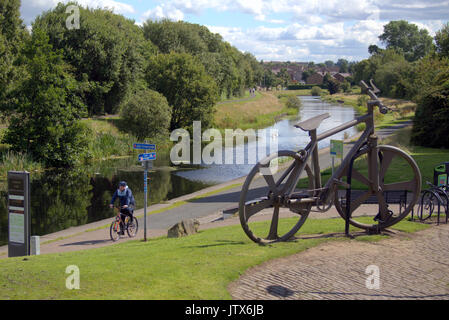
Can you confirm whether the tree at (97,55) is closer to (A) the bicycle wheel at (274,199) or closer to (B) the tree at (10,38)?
(B) the tree at (10,38)

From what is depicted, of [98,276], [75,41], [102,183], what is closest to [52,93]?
[102,183]

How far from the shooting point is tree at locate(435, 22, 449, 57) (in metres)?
67.1

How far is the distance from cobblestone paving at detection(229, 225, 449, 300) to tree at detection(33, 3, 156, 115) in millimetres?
42081

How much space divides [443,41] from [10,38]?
52947 millimetres

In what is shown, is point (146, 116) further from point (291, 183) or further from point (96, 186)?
point (291, 183)

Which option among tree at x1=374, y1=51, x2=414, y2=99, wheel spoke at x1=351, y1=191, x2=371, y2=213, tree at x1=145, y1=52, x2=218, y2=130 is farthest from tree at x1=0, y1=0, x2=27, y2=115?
tree at x1=374, y1=51, x2=414, y2=99

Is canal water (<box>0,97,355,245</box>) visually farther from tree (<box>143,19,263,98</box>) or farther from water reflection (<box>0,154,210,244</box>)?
tree (<box>143,19,263,98</box>)

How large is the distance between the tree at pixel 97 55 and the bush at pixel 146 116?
158 inches

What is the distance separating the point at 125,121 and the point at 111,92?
345 inches

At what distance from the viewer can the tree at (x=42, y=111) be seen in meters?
37.8

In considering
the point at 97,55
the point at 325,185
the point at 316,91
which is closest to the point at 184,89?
the point at 97,55

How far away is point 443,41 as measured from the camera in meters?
69.3

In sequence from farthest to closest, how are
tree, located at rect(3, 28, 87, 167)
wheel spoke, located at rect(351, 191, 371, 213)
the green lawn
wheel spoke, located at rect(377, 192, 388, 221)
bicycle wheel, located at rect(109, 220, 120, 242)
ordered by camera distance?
1. tree, located at rect(3, 28, 87, 167)
2. bicycle wheel, located at rect(109, 220, 120, 242)
3. wheel spoke, located at rect(351, 191, 371, 213)
4. wheel spoke, located at rect(377, 192, 388, 221)
5. the green lawn
